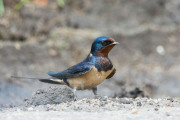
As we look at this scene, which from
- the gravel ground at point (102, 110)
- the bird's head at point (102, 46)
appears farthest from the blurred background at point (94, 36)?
the gravel ground at point (102, 110)

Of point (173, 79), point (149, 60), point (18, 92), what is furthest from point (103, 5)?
point (18, 92)

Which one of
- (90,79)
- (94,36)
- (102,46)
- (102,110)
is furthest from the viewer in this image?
(94,36)

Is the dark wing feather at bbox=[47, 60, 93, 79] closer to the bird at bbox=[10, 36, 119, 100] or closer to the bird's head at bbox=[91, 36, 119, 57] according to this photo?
the bird at bbox=[10, 36, 119, 100]

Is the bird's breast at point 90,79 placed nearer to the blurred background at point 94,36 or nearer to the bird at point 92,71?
the bird at point 92,71

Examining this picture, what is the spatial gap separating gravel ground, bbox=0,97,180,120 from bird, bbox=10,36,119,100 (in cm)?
24

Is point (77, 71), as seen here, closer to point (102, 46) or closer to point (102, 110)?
point (102, 46)

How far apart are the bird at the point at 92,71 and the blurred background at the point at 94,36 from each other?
3749 millimetres

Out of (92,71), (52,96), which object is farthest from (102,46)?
(52,96)

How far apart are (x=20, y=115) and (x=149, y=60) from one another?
656 centimetres

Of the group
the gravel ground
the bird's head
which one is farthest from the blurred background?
the gravel ground

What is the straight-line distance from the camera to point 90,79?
441 cm

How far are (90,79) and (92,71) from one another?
0.09 metres

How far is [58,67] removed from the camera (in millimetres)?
8938

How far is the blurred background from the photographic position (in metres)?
8.81
